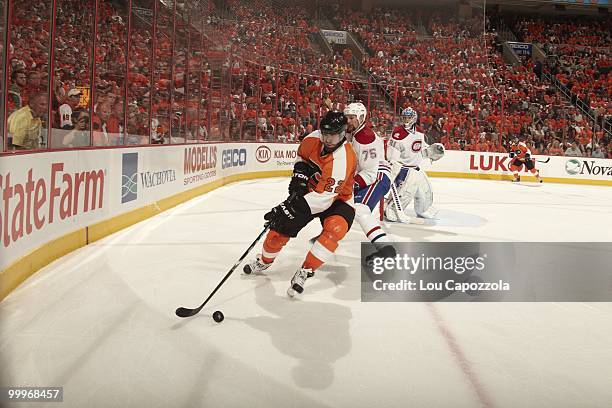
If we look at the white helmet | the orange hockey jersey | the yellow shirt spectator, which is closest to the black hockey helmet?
the orange hockey jersey

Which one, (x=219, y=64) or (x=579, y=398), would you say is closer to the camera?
(x=579, y=398)

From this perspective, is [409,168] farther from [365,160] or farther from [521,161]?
[521,161]

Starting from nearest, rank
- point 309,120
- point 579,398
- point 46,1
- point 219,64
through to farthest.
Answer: point 579,398 < point 46,1 < point 219,64 < point 309,120

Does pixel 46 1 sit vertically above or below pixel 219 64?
below

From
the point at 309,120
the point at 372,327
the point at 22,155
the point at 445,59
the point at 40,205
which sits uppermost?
the point at 445,59

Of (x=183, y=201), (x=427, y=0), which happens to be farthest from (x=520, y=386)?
(x=427, y=0)

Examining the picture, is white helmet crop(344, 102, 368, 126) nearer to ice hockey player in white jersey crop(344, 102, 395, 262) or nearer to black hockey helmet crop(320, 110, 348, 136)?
ice hockey player in white jersey crop(344, 102, 395, 262)

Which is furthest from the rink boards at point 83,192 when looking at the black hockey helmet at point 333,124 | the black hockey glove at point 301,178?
the black hockey helmet at point 333,124

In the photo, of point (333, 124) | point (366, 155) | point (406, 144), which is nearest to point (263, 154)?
point (406, 144)

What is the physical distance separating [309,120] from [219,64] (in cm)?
431

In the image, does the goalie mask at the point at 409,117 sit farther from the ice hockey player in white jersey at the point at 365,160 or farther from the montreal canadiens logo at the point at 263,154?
the montreal canadiens logo at the point at 263,154

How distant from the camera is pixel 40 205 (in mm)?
3871

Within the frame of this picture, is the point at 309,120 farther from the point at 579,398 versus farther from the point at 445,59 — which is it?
the point at 579,398

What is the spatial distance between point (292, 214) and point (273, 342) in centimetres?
110
